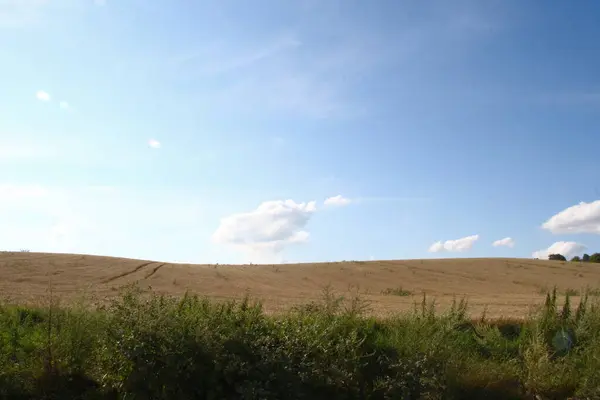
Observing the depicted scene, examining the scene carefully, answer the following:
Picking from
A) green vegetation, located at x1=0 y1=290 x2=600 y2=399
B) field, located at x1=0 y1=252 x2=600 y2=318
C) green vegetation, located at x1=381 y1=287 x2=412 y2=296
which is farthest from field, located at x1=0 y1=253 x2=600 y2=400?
green vegetation, located at x1=381 y1=287 x2=412 y2=296

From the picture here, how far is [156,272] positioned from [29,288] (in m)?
9.41

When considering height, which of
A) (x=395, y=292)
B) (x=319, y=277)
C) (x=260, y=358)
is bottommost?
(x=260, y=358)

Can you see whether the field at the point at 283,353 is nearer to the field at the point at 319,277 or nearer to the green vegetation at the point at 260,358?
the green vegetation at the point at 260,358

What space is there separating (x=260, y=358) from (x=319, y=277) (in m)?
24.2

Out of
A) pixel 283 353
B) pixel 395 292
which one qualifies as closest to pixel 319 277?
pixel 395 292

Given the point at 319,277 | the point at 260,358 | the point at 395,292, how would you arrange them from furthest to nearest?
the point at 319,277 → the point at 395,292 → the point at 260,358

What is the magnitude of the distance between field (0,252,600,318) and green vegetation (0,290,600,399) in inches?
359

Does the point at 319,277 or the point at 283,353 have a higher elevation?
the point at 319,277

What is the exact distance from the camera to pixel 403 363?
8.61 metres

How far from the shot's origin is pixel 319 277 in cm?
3219

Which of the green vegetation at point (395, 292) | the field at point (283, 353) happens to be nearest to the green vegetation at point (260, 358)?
the field at point (283, 353)

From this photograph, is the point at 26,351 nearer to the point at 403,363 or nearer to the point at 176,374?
the point at 176,374

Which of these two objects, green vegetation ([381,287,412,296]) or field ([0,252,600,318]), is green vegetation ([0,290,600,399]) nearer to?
field ([0,252,600,318])

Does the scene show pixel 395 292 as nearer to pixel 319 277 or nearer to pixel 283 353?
pixel 319 277
